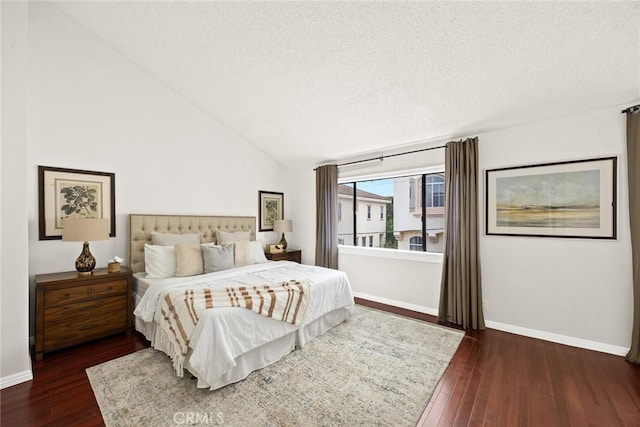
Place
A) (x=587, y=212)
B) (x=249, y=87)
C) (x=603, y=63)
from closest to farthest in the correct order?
(x=603, y=63) → (x=587, y=212) → (x=249, y=87)

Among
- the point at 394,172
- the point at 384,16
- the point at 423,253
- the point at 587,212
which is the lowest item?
the point at 423,253

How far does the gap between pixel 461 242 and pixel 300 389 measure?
2494 mm

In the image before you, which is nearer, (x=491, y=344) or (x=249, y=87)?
(x=491, y=344)

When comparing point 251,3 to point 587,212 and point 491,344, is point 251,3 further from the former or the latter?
point 491,344

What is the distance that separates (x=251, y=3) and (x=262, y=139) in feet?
7.80

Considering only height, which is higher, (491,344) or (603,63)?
(603,63)

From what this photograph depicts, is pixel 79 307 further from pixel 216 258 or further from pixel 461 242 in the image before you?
pixel 461 242

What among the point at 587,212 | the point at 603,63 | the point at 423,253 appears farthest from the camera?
the point at 423,253

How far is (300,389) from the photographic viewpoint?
2068 millimetres

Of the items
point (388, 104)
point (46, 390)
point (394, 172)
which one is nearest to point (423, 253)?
point (394, 172)

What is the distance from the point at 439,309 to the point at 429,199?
1533mm

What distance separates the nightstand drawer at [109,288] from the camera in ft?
9.02

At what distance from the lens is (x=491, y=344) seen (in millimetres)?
2838

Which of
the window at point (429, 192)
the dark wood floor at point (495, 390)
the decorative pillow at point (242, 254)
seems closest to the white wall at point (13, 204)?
the dark wood floor at point (495, 390)
